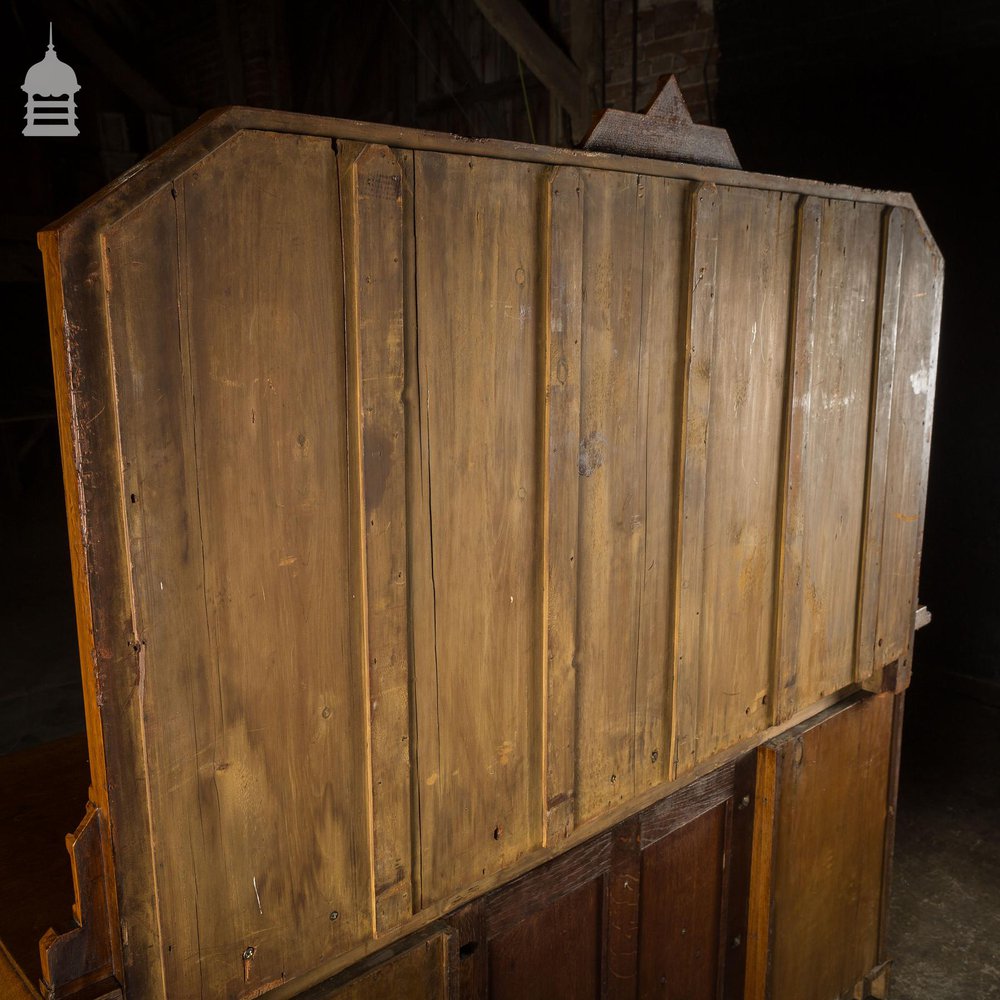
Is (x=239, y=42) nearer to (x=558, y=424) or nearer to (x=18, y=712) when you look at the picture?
(x=18, y=712)

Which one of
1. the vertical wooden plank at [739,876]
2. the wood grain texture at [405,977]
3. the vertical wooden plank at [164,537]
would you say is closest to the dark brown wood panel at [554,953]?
the wood grain texture at [405,977]

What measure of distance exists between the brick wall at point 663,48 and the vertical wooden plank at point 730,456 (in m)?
3.64

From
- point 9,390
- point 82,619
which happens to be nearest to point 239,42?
point 9,390

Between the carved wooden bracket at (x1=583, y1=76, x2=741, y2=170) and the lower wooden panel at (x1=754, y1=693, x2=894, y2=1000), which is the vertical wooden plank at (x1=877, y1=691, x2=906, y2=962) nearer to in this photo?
the lower wooden panel at (x1=754, y1=693, x2=894, y2=1000)

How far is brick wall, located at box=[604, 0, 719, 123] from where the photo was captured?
17.4 feet

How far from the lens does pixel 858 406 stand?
2.54 metres

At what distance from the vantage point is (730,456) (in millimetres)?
2195

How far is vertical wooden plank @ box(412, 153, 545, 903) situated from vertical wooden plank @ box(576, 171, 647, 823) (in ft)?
0.46

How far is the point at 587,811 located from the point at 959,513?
396 centimetres

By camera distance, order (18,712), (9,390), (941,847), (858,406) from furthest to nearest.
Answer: (9,390) < (18,712) < (941,847) < (858,406)

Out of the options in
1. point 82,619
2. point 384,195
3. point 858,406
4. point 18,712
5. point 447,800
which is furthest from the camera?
point 18,712

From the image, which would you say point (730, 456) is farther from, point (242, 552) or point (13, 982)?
point (13, 982)

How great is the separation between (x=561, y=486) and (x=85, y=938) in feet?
3.67

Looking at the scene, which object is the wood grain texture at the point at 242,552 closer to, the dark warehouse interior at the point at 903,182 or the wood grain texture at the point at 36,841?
the wood grain texture at the point at 36,841
